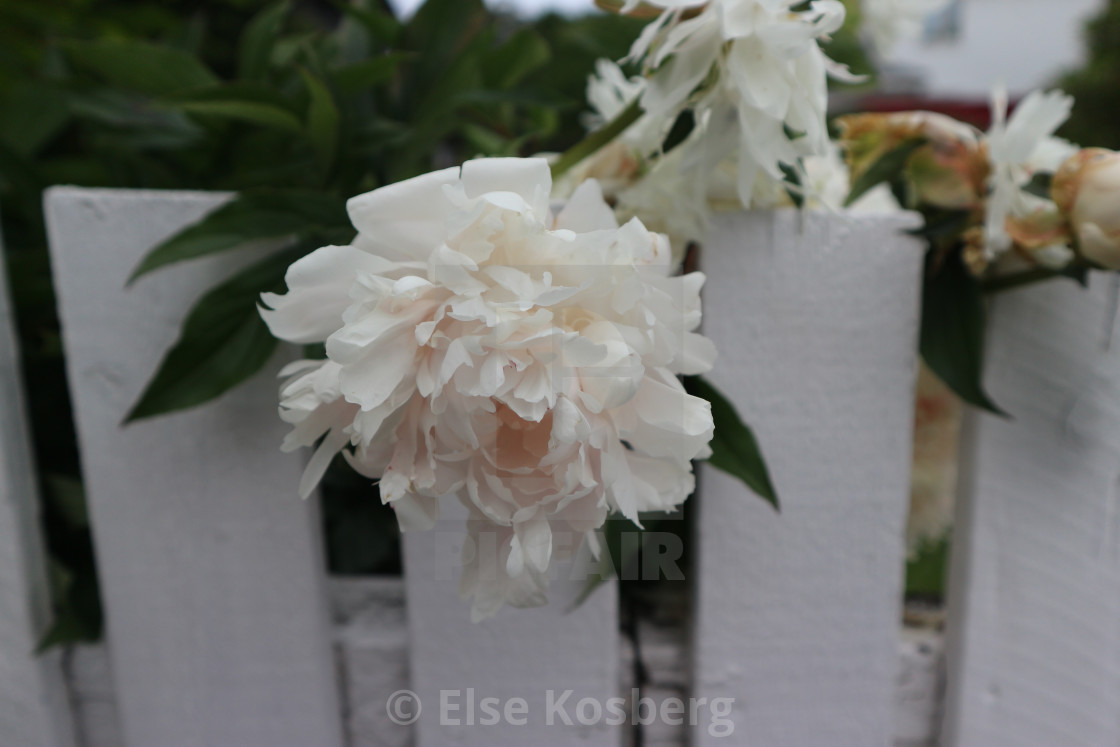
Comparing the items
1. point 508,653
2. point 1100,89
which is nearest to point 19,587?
point 508,653

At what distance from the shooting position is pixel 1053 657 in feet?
1.96

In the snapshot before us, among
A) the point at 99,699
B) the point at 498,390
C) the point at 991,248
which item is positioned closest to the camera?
the point at 498,390

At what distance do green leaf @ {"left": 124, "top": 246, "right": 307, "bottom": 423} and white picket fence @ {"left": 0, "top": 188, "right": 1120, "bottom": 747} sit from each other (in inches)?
1.6

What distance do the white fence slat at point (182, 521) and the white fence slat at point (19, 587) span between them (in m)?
0.06

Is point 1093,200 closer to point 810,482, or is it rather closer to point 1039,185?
point 1039,185

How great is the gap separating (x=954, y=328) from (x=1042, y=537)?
20cm

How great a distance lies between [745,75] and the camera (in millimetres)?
394

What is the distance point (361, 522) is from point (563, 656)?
0.27 metres

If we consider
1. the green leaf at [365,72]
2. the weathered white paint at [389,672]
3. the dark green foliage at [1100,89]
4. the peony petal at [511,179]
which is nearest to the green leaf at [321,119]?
the green leaf at [365,72]

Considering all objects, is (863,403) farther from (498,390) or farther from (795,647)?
(498,390)

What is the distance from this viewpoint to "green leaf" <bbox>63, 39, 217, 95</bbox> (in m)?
0.62

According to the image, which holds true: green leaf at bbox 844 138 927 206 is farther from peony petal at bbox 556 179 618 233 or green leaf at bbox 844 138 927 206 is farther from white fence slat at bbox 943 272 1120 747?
peony petal at bbox 556 179 618 233

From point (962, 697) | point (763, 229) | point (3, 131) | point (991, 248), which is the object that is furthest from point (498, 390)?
point (3, 131)

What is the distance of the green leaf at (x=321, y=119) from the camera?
1.66ft
